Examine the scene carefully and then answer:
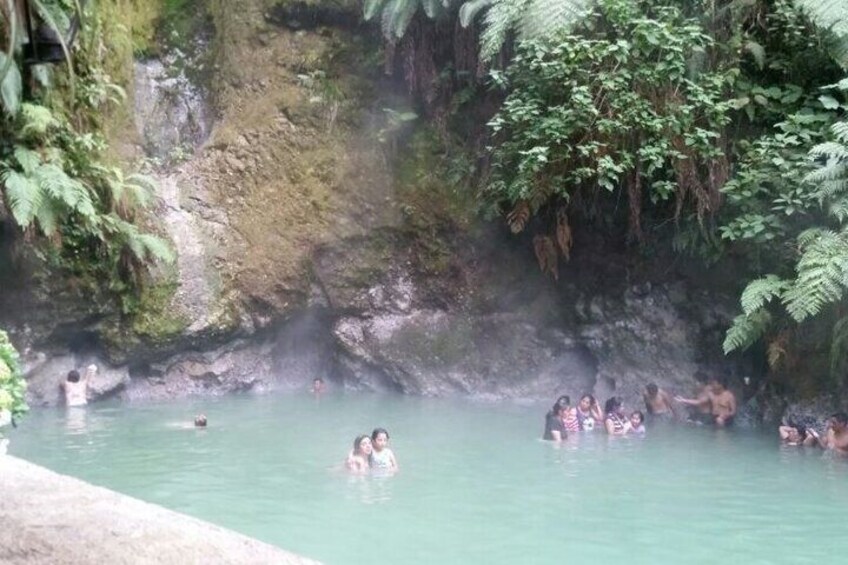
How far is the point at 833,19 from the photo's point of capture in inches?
412

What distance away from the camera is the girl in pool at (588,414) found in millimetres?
12039

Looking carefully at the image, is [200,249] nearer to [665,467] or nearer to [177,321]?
[177,321]

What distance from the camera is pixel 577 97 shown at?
1169 centimetres

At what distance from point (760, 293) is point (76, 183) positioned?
7.49 meters

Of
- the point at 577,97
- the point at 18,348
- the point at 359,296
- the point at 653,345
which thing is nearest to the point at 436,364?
the point at 359,296

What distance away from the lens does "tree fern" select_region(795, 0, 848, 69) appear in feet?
34.3

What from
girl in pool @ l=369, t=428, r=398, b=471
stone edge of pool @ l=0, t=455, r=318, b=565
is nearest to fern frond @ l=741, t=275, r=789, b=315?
girl in pool @ l=369, t=428, r=398, b=471

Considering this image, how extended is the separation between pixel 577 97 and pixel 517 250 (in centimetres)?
336

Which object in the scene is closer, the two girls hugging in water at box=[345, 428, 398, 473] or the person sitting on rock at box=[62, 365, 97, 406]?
the two girls hugging in water at box=[345, 428, 398, 473]

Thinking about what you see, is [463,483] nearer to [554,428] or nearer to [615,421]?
[554,428]

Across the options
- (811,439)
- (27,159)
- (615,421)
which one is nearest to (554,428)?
(615,421)

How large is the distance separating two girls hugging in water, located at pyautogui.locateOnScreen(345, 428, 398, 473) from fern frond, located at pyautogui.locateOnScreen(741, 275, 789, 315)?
4052 mm

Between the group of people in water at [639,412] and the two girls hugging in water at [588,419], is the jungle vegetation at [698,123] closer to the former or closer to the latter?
the group of people in water at [639,412]

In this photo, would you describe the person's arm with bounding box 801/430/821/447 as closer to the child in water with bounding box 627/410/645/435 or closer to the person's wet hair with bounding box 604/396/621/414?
the child in water with bounding box 627/410/645/435
